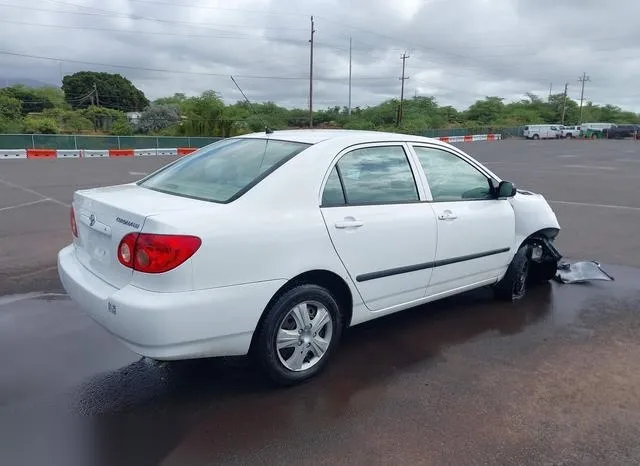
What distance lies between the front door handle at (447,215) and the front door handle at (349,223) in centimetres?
84

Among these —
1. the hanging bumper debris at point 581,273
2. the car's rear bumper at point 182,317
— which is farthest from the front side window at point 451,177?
the hanging bumper debris at point 581,273

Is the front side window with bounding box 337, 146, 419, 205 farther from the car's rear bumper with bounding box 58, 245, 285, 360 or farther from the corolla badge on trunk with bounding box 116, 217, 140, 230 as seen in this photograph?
the corolla badge on trunk with bounding box 116, 217, 140, 230

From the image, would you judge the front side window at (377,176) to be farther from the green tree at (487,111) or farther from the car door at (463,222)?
the green tree at (487,111)

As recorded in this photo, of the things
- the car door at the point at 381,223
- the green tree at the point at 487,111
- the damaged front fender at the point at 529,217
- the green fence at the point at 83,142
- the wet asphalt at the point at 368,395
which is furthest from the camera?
the green tree at the point at 487,111

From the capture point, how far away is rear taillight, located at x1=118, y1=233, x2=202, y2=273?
2814mm

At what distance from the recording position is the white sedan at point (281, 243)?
2871 mm

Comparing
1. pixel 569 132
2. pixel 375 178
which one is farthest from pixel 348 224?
pixel 569 132

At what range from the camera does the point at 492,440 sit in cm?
289

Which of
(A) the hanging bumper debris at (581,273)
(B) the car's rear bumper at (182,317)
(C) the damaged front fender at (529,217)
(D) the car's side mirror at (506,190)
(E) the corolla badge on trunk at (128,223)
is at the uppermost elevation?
(D) the car's side mirror at (506,190)

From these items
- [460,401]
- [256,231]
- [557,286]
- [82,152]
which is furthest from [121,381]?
[82,152]

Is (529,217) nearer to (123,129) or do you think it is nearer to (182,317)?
(182,317)

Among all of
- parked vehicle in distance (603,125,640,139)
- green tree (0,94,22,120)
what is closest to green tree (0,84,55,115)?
green tree (0,94,22,120)

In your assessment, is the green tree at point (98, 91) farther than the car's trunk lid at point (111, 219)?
Yes

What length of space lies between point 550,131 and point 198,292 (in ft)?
230
